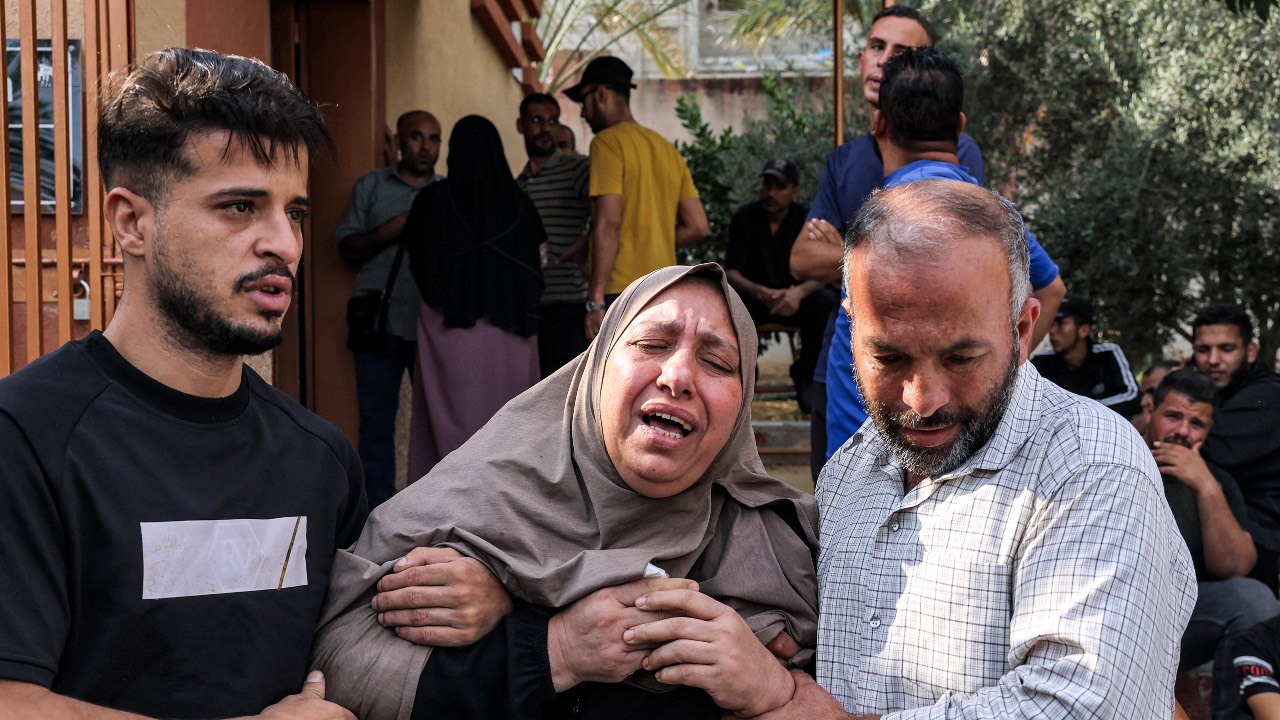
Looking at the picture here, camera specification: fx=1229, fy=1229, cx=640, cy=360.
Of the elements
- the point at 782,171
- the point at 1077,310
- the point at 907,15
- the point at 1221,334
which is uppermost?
the point at 907,15

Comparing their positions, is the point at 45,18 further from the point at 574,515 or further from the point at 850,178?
the point at 574,515

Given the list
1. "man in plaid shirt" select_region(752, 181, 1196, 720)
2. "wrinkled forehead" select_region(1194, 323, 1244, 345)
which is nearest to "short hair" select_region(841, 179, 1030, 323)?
"man in plaid shirt" select_region(752, 181, 1196, 720)

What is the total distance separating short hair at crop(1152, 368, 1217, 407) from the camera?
5.57 m

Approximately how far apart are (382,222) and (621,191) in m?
1.37

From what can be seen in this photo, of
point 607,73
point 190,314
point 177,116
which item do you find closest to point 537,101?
point 607,73

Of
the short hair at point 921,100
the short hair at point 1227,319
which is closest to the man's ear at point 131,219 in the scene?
the short hair at point 921,100

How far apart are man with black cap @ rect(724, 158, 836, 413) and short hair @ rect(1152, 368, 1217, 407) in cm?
225

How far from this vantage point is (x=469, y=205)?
237 inches

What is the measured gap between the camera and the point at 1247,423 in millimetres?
5766

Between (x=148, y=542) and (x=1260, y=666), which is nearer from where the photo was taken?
(x=148, y=542)

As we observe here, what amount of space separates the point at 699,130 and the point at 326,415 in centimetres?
754

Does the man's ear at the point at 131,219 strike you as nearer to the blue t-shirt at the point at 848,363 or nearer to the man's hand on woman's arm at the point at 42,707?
the man's hand on woman's arm at the point at 42,707

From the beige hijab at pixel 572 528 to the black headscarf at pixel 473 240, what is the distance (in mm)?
3234

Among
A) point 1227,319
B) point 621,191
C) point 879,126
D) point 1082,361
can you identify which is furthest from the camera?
point 1082,361
